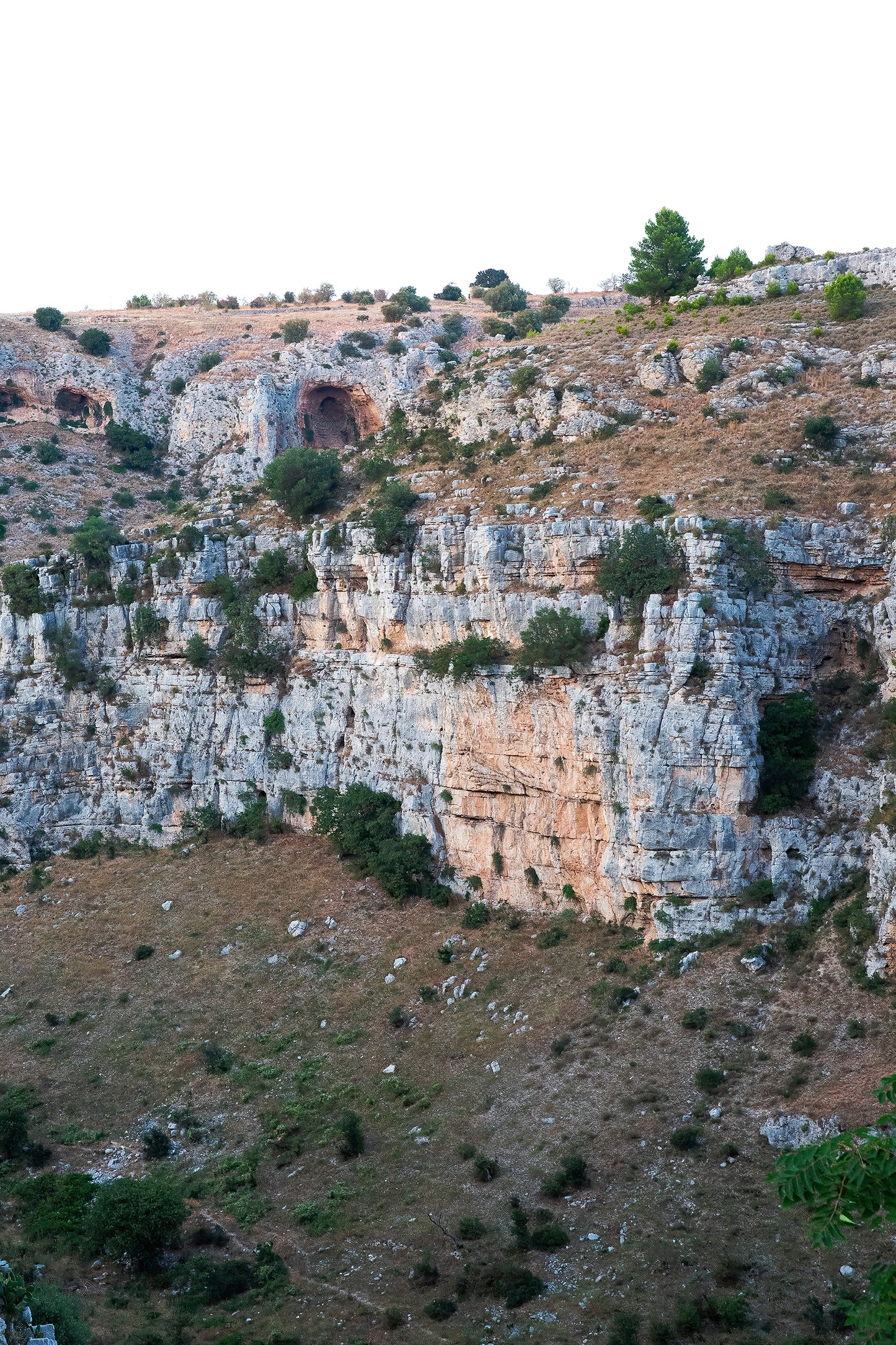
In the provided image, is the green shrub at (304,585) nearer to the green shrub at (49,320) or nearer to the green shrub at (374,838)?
the green shrub at (374,838)

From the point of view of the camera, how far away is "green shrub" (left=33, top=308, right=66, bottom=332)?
76875mm

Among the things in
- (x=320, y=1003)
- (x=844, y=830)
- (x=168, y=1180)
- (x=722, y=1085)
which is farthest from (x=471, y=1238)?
(x=844, y=830)

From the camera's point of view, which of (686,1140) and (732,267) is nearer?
(686,1140)

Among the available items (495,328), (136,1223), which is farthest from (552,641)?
(495,328)

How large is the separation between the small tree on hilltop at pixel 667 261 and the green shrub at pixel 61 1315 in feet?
159

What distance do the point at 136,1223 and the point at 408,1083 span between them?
8.55 metres

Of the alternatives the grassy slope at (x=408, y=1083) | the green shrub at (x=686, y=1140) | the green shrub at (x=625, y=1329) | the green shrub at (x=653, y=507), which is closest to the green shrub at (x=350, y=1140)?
the grassy slope at (x=408, y=1083)

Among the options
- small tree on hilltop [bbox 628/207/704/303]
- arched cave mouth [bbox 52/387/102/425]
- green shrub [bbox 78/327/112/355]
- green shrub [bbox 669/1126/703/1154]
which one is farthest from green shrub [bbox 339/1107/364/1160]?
green shrub [bbox 78/327/112/355]

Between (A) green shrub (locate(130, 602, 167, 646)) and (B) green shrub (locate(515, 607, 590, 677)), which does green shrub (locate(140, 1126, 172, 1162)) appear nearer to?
(B) green shrub (locate(515, 607, 590, 677))

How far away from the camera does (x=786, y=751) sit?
33.4 meters

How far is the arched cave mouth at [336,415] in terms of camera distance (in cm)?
7112

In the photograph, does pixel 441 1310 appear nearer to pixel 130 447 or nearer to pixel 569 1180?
pixel 569 1180

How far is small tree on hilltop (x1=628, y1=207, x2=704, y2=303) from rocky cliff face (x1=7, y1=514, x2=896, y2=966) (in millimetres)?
21358

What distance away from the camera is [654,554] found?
34.8 meters
